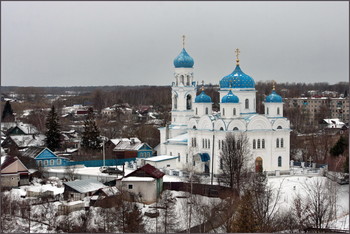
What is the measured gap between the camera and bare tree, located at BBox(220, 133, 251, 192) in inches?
735

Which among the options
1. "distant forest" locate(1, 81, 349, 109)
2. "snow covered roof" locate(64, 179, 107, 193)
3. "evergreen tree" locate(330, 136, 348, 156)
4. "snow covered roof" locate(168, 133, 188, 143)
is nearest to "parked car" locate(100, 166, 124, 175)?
"snow covered roof" locate(168, 133, 188, 143)

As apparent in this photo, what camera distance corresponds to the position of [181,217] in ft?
49.6

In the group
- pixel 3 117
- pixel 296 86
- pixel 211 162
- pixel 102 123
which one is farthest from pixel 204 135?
pixel 296 86

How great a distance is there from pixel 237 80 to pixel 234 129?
7.15 feet

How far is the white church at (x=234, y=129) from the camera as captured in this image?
2173 cm

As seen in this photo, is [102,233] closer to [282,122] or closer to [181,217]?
[181,217]

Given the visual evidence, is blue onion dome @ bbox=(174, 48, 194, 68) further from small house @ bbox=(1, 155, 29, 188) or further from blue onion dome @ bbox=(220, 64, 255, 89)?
small house @ bbox=(1, 155, 29, 188)

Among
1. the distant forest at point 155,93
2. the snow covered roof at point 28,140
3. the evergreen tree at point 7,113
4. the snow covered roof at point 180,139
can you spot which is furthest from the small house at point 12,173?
the distant forest at point 155,93

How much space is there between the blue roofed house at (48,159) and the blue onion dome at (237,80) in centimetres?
708

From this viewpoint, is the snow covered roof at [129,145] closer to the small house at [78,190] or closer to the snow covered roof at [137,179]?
the small house at [78,190]

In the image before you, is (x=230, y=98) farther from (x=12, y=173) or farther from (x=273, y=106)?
(x=12, y=173)

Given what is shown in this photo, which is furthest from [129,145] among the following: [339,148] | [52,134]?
[339,148]

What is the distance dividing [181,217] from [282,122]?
8366 mm

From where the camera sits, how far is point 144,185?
1816cm
